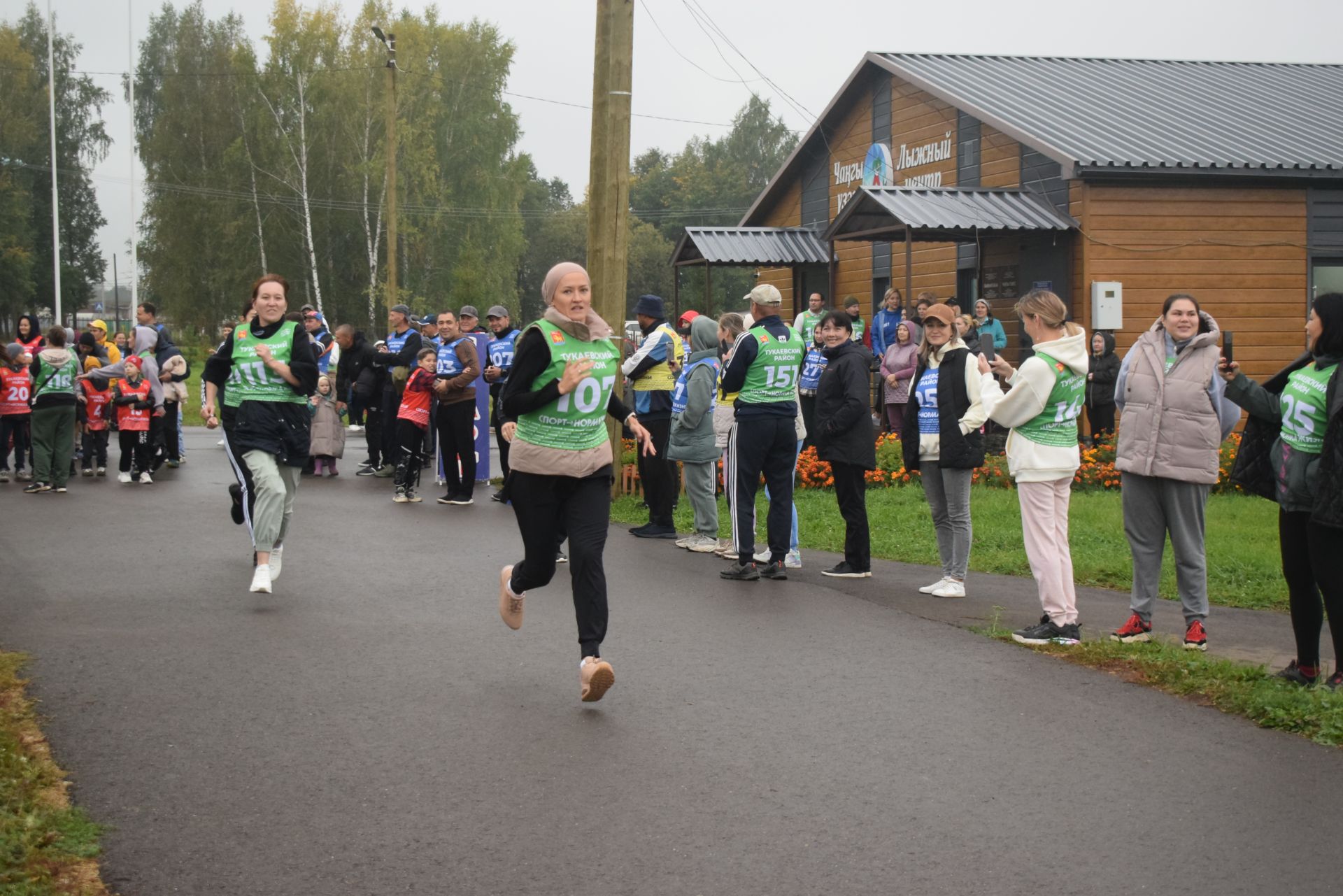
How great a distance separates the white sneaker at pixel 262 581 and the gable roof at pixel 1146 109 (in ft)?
46.2

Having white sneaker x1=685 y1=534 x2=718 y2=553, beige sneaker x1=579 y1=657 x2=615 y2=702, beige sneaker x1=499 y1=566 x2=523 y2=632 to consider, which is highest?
beige sneaker x1=499 y1=566 x2=523 y2=632

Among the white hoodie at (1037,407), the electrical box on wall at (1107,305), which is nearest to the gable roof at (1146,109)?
the electrical box on wall at (1107,305)

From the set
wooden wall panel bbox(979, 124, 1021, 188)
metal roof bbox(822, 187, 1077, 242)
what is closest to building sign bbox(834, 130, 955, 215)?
wooden wall panel bbox(979, 124, 1021, 188)

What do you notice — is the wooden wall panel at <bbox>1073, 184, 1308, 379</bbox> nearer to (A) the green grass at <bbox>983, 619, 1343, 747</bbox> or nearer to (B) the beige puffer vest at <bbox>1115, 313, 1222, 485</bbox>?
(B) the beige puffer vest at <bbox>1115, 313, 1222, 485</bbox>

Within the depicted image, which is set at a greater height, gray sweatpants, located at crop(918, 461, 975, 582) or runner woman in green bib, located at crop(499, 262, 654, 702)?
runner woman in green bib, located at crop(499, 262, 654, 702)

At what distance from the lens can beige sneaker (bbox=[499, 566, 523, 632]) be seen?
7.32 metres

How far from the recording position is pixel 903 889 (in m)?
4.33

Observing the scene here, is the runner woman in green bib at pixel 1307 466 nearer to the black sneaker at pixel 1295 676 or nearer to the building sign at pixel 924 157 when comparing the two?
the black sneaker at pixel 1295 676

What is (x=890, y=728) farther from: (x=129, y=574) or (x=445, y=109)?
(x=445, y=109)

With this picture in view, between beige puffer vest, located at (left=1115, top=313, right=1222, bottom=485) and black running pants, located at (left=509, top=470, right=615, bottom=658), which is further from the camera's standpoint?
beige puffer vest, located at (left=1115, top=313, right=1222, bottom=485)

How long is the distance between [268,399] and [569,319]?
126 inches

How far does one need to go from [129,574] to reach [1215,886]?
25.2 feet

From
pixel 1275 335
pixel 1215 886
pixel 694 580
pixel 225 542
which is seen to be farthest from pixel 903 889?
pixel 1275 335

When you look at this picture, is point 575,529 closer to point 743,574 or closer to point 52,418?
point 743,574
